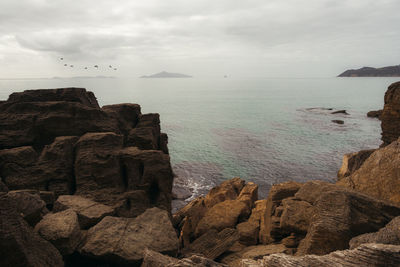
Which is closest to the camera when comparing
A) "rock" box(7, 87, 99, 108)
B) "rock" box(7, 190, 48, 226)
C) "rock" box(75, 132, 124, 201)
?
"rock" box(7, 190, 48, 226)

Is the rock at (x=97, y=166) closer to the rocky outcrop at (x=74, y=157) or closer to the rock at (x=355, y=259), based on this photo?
the rocky outcrop at (x=74, y=157)

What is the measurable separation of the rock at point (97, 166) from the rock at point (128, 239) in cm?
435

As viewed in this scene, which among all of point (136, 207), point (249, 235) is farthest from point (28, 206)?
point (249, 235)

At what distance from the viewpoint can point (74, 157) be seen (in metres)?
16.2

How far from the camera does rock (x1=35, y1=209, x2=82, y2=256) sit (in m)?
9.15

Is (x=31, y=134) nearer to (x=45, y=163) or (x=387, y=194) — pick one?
(x=45, y=163)

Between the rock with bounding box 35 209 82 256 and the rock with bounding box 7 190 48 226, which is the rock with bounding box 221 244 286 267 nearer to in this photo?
the rock with bounding box 35 209 82 256

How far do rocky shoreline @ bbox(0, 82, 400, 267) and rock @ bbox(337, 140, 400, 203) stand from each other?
2.2 inches

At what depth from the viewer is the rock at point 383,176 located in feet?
39.9

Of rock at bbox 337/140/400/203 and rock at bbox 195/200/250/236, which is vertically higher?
rock at bbox 337/140/400/203

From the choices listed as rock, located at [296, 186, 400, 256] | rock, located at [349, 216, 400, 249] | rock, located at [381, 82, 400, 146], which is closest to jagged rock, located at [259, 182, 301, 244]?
rock, located at [296, 186, 400, 256]

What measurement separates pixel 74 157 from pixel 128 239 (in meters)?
8.17

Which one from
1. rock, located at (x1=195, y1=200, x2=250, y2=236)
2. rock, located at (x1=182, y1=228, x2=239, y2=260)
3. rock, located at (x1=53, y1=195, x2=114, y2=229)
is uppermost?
rock, located at (x1=53, y1=195, x2=114, y2=229)

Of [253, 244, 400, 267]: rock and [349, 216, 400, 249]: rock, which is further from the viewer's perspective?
[349, 216, 400, 249]: rock
